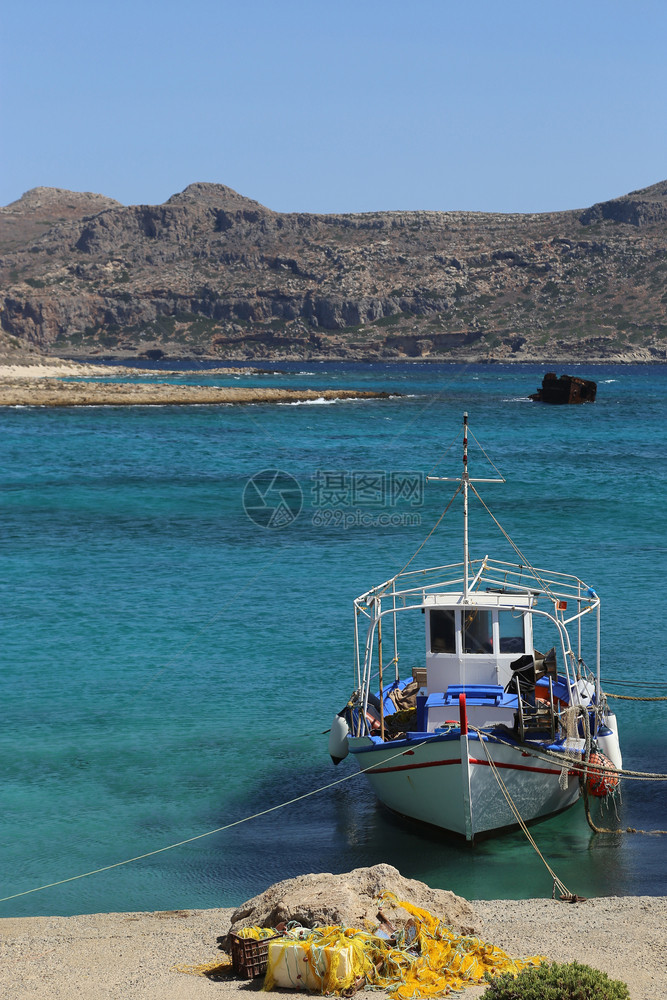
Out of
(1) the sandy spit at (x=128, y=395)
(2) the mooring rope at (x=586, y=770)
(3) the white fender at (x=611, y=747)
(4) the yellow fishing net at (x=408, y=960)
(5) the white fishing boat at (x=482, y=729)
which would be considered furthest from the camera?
(1) the sandy spit at (x=128, y=395)

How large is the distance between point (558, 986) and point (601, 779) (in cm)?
807

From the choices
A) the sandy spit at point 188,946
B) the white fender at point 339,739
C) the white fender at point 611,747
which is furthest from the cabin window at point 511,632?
the sandy spit at point 188,946

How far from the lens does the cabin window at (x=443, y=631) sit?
55.2 ft

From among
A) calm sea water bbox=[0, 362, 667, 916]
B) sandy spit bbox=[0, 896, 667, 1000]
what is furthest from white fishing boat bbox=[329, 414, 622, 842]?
sandy spit bbox=[0, 896, 667, 1000]

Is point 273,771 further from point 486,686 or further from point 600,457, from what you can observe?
point 600,457

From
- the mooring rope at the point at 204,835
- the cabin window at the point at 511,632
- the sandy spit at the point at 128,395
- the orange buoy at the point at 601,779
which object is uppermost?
the sandy spit at the point at 128,395

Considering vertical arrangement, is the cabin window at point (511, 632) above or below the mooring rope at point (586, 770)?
above

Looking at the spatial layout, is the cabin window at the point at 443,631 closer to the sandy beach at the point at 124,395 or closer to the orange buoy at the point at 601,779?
the orange buoy at the point at 601,779

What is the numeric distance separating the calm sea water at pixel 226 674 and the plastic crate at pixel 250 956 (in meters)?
3.70

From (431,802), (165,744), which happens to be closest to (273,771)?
(165,744)

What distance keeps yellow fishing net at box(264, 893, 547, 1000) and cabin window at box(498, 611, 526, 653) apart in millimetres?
6649

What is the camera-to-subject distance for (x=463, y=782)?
47.4 ft

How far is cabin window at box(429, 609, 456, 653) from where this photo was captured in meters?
16.8

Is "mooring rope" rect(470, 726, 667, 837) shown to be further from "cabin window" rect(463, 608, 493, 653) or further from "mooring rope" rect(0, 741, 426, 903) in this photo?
"cabin window" rect(463, 608, 493, 653)
